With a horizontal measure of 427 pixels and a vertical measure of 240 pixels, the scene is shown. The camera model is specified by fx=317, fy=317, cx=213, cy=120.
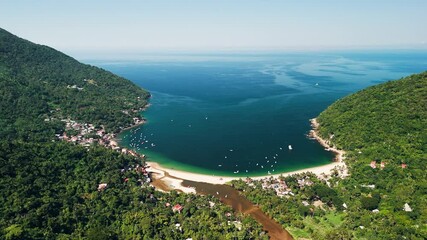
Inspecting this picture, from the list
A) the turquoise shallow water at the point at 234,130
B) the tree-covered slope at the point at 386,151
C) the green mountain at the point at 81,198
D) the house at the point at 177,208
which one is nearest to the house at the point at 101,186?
the green mountain at the point at 81,198

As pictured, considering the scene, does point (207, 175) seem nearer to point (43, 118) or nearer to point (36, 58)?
point (43, 118)

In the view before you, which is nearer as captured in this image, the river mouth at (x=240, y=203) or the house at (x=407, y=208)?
the river mouth at (x=240, y=203)

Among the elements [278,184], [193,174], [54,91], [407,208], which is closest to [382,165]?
[407,208]

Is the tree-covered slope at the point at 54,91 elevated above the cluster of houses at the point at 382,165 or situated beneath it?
elevated above

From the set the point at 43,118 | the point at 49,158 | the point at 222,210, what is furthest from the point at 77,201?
the point at 43,118

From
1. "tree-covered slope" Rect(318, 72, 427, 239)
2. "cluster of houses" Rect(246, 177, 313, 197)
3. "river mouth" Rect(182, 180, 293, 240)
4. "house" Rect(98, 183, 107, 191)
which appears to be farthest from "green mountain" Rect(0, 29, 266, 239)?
"tree-covered slope" Rect(318, 72, 427, 239)

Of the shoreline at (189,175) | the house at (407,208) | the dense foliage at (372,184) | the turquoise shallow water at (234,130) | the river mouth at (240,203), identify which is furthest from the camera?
the turquoise shallow water at (234,130)

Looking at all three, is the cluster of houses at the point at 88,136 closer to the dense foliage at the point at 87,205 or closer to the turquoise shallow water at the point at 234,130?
the turquoise shallow water at the point at 234,130

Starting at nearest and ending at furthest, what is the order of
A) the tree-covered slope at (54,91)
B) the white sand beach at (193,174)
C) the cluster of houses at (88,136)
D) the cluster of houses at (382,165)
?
the cluster of houses at (382,165), the white sand beach at (193,174), the cluster of houses at (88,136), the tree-covered slope at (54,91)
